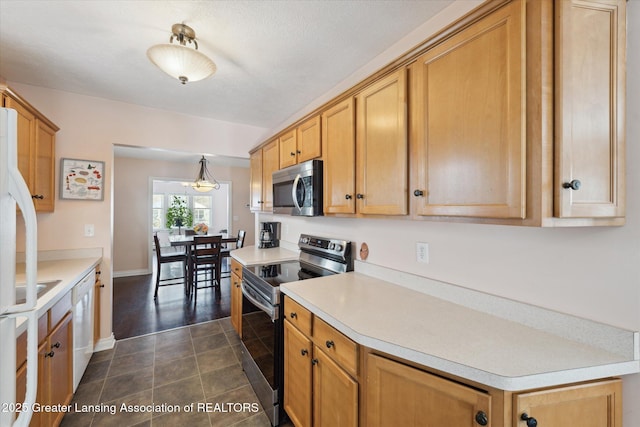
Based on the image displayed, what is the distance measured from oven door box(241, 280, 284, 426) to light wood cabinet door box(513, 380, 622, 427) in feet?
4.01

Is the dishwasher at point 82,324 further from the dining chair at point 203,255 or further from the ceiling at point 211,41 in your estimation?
the ceiling at point 211,41

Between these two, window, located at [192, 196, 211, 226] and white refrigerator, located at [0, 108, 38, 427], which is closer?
white refrigerator, located at [0, 108, 38, 427]

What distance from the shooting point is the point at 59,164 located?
2369 millimetres

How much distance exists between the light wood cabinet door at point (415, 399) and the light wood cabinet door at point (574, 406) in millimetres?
106

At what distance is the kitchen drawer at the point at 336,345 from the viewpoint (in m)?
1.06

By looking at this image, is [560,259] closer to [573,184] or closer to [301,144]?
[573,184]

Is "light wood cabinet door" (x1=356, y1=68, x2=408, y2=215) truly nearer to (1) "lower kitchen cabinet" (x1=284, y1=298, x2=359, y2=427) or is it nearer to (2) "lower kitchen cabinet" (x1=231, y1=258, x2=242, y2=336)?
(1) "lower kitchen cabinet" (x1=284, y1=298, x2=359, y2=427)

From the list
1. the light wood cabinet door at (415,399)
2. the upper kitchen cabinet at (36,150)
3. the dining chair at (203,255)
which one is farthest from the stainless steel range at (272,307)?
the dining chair at (203,255)

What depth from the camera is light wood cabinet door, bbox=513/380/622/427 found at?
0.73m

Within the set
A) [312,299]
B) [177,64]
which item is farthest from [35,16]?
[312,299]

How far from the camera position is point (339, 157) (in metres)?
1.69

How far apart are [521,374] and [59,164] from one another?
11.6 ft

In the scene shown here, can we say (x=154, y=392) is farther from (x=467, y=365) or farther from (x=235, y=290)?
(x=467, y=365)

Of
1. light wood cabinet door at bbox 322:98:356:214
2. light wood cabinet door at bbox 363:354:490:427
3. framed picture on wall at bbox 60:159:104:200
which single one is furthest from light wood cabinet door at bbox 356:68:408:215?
framed picture on wall at bbox 60:159:104:200
